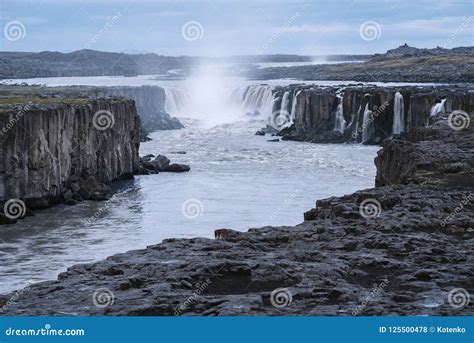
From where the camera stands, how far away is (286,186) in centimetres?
5394

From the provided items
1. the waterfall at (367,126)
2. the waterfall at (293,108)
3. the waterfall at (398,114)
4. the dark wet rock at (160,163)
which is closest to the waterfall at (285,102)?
the waterfall at (293,108)

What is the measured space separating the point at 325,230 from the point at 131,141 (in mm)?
39505

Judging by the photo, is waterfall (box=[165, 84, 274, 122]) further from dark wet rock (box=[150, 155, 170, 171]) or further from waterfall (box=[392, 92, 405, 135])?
dark wet rock (box=[150, 155, 170, 171])

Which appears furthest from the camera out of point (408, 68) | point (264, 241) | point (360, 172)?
point (408, 68)

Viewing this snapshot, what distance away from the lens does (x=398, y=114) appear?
257 feet

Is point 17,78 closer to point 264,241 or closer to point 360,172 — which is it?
point 360,172

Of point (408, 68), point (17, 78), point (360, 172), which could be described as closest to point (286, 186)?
point (360, 172)

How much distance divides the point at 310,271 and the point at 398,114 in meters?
61.6

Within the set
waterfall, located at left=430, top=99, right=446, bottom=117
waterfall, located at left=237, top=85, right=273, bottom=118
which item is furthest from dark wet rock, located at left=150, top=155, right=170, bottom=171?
waterfall, located at left=237, top=85, right=273, bottom=118

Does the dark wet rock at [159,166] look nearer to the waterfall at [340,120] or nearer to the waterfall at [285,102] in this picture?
the waterfall at [340,120]

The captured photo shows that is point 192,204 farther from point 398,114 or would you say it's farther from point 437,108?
point 398,114

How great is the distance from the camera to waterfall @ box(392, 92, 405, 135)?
3044 inches

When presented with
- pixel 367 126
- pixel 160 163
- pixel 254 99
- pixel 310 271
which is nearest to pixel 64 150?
pixel 160 163

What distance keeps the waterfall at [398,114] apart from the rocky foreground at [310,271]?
52.4 m
